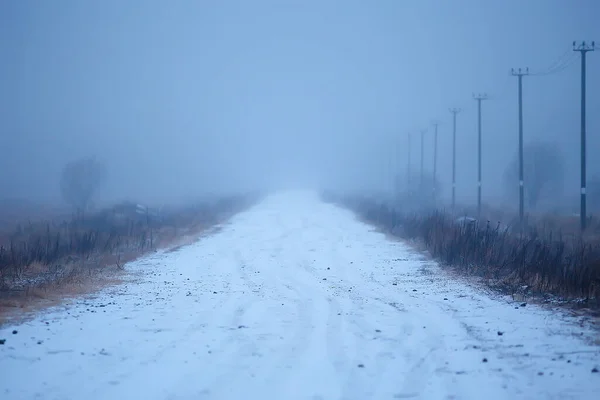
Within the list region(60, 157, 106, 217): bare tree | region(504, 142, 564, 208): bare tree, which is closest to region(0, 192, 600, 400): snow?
region(504, 142, 564, 208): bare tree

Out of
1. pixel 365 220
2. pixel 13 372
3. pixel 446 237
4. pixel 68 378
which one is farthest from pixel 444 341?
pixel 365 220

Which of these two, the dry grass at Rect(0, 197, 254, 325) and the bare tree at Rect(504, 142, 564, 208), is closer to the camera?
the dry grass at Rect(0, 197, 254, 325)

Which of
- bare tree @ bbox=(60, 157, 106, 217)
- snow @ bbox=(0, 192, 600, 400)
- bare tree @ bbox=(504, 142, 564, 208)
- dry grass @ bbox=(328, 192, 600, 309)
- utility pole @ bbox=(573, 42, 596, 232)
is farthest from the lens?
bare tree @ bbox=(60, 157, 106, 217)

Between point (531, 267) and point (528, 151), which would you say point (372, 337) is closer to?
point (531, 267)

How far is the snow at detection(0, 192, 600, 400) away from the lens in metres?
7.12

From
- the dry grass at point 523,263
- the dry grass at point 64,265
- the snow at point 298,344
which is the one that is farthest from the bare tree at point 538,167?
the snow at point 298,344

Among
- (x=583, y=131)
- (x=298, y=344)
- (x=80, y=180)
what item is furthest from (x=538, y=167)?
(x=298, y=344)

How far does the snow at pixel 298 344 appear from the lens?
23.4ft

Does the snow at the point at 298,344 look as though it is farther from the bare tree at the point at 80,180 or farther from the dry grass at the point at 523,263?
the bare tree at the point at 80,180

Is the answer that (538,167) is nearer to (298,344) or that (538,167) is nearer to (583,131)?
(583,131)

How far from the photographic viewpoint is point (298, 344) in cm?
907

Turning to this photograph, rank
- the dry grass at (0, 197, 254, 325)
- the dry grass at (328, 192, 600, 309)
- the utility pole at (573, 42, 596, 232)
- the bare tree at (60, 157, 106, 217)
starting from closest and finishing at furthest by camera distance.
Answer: the dry grass at (328, 192, 600, 309), the dry grass at (0, 197, 254, 325), the utility pole at (573, 42, 596, 232), the bare tree at (60, 157, 106, 217)

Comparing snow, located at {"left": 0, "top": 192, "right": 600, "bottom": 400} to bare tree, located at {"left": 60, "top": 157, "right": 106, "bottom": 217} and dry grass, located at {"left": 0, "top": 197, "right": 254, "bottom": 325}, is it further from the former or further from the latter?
bare tree, located at {"left": 60, "top": 157, "right": 106, "bottom": 217}

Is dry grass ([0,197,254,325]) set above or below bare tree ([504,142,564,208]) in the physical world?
below
